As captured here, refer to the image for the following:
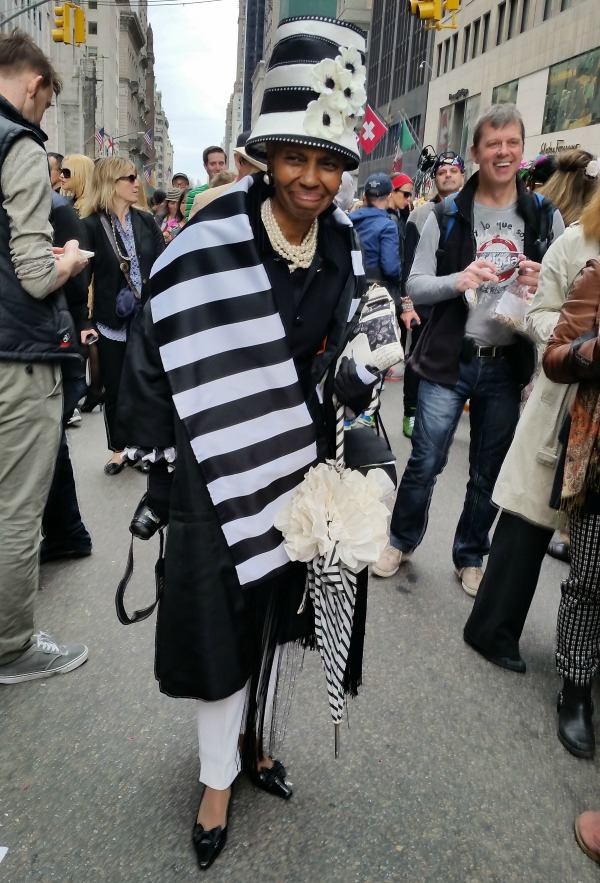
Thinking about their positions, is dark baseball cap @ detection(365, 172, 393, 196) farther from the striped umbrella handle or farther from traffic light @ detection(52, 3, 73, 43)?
traffic light @ detection(52, 3, 73, 43)

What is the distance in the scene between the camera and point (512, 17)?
109 ft

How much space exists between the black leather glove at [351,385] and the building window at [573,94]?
27.6 m

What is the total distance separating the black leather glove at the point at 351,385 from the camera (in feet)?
6.17

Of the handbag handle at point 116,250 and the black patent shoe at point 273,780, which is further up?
the handbag handle at point 116,250

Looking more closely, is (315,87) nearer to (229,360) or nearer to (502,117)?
(229,360)

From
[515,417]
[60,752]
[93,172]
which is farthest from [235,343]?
[93,172]

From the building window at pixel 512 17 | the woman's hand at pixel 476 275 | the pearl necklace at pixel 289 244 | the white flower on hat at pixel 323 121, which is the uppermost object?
the building window at pixel 512 17

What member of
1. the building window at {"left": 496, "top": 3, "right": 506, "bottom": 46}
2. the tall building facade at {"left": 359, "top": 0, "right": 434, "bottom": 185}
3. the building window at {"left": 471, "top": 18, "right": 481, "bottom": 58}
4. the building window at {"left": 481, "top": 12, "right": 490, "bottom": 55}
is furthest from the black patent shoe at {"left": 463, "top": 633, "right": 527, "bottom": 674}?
the tall building facade at {"left": 359, "top": 0, "right": 434, "bottom": 185}

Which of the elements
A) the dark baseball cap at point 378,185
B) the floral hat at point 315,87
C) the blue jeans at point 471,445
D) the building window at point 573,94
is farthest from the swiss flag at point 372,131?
the building window at point 573,94

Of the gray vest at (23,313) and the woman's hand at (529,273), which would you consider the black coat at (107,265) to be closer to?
the gray vest at (23,313)

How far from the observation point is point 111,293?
14.8 feet

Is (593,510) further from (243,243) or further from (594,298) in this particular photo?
(243,243)

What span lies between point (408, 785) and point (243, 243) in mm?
1792

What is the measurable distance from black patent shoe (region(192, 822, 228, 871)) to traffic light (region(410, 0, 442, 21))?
14.3 metres
